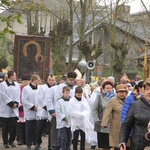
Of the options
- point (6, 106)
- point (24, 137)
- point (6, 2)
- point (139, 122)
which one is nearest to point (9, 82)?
point (6, 106)

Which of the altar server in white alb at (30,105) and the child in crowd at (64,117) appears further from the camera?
the altar server in white alb at (30,105)

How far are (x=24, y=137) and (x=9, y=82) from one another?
172 cm

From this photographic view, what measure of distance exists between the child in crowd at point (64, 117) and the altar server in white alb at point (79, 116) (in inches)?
5.6

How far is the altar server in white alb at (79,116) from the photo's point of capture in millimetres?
13875

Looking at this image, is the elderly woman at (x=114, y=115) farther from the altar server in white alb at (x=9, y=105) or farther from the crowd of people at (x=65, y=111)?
the altar server in white alb at (x=9, y=105)

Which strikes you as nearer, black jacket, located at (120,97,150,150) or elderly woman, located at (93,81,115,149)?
black jacket, located at (120,97,150,150)

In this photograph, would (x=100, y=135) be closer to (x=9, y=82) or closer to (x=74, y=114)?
(x=74, y=114)

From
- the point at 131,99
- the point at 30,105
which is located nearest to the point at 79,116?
the point at 30,105

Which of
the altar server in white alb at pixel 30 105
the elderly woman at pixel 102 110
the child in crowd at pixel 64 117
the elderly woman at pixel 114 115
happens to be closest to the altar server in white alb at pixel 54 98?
the child in crowd at pixel 64 117

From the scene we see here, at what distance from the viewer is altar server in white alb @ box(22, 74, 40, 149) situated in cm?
1567

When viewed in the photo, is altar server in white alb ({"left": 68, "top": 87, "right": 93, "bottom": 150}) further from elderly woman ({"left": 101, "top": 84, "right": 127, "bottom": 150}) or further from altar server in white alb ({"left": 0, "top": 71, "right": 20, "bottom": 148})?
altar server in white alb ({"left": 0, "top": 71, "right": 20, "bottom": 148})

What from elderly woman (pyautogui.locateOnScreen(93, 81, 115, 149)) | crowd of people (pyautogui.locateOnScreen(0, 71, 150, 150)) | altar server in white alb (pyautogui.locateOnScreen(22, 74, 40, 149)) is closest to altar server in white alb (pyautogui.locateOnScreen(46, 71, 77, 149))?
crowd of people (pyautogui.locateOnScreen(0, 71, 150, 150))

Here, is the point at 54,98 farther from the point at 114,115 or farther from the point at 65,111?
the point at 114,115

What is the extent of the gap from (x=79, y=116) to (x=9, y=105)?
2447 millimetres
